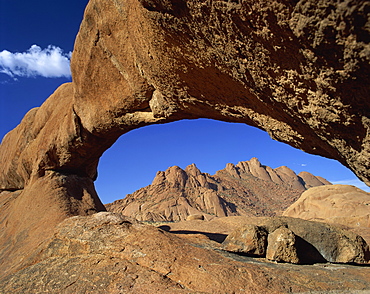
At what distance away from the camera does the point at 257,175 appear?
212 feet

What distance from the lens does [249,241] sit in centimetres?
498

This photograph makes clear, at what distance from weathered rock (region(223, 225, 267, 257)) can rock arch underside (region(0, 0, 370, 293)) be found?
1820 millimetres

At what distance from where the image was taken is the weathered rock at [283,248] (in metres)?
4.66

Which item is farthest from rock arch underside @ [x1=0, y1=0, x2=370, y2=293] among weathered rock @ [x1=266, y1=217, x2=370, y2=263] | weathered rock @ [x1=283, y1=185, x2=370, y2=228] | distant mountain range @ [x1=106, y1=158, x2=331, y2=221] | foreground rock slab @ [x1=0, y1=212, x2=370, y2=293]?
distant mountain range @ [x1=106, y1=158, x2=331, y2=221]

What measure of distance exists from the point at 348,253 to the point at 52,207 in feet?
26.1

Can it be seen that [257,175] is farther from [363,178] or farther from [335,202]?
[363,178]

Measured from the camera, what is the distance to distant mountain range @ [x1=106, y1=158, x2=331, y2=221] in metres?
41.9

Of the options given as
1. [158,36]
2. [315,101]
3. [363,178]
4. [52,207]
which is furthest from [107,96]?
[363,178]

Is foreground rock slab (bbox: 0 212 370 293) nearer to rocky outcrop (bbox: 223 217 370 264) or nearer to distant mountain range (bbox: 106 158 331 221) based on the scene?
rocky outcrop (bbox: 223 217 370 264)

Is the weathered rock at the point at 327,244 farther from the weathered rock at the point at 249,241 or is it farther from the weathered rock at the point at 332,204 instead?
the weathered rock at the point at 332,204

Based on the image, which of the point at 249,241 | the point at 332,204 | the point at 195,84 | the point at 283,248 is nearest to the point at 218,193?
the point at 332,204

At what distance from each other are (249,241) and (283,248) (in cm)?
59

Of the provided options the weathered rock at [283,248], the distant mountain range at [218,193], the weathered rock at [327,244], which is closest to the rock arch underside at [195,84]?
the weathered rock at [283,248]

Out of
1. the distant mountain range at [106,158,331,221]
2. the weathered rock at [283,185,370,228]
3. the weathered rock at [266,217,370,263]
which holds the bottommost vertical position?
the weathered rock at [266,217,370,263]
